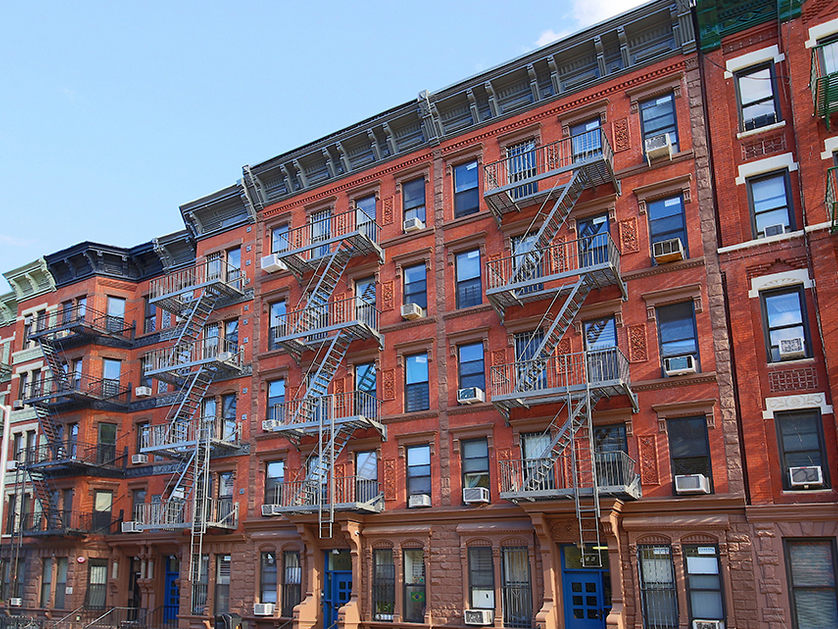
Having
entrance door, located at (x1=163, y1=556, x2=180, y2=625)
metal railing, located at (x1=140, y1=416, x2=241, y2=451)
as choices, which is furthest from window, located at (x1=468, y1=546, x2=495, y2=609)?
entrance door, located at (x1=163, y1=556, x2=180, y2=625)

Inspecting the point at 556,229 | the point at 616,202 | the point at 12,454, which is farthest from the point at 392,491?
the point at 12,454

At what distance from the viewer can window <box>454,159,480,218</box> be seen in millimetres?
27438

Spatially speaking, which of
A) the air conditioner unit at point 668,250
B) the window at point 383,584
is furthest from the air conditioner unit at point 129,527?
the air conditioner unit at point 668,250

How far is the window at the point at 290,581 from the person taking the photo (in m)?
27.7

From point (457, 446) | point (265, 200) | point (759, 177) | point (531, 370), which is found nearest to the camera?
point (759, 177)

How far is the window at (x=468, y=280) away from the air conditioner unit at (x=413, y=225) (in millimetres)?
1953

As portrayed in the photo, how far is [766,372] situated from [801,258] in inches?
129

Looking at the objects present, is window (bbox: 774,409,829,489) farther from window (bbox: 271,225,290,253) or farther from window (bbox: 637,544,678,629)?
window (bbox: 271,225,290,253)

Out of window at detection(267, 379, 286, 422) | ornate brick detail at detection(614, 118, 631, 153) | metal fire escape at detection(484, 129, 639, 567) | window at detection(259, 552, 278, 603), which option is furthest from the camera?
window at detection(267, 379, 286, 422)

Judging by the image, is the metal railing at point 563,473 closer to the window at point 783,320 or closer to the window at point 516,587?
the window at point 516,587

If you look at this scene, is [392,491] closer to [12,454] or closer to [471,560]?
[471,560]

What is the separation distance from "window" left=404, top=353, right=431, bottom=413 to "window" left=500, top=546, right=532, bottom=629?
583cm

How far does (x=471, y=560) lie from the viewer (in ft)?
79.6

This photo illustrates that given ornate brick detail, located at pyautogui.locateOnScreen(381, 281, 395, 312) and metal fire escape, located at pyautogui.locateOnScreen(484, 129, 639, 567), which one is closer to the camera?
metal fire escape, located at pyautogui.locateOnScreen(484, 129, 639, 567)
